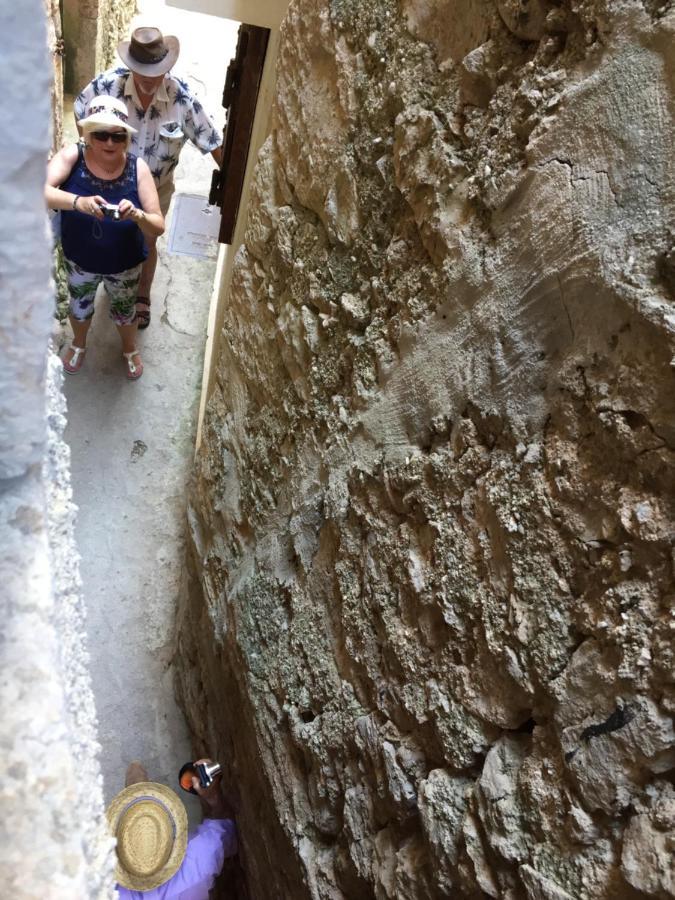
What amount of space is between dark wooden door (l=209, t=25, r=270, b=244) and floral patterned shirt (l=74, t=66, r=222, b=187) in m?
0.28

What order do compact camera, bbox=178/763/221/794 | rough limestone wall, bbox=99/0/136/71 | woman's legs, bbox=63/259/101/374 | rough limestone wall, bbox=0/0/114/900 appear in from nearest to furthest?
1. rough limestone wall, bbox=0/0/114/900
2. compact camera, bbox=178/763/221/794
3. woman's legs, bbox=63/259/101/374
4. rough limestone wall, bbox=99/0/136/71

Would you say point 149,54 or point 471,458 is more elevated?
point 149,54

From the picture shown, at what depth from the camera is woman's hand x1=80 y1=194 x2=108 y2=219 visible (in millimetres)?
2152

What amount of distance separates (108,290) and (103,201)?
0.61 meters

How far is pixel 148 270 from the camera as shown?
9.81 feet

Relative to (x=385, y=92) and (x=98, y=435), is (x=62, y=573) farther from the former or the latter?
(x=98, y=435)

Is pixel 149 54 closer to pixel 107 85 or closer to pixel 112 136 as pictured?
pixel 107 85

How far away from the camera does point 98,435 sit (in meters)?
3.05

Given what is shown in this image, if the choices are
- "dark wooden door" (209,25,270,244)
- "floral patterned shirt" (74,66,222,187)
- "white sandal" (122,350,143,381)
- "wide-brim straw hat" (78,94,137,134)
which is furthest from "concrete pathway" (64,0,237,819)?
"wide-brim straw hat" (78,94,137,134)

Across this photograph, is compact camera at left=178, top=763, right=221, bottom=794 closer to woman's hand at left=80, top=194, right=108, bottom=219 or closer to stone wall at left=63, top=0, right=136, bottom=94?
woman's hand at left=80, top=194, right=108, bottom=219

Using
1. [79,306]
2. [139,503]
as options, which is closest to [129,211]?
[79,306]

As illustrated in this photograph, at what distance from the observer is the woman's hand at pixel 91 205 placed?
2.15 metres

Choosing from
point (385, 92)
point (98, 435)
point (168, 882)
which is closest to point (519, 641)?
point (385, 92)

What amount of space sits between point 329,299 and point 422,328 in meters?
0.35
